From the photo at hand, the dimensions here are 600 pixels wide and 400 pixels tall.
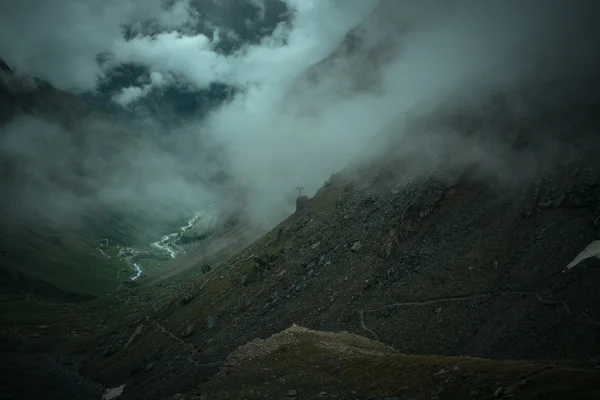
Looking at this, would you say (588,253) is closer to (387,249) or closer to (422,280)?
(422,280)

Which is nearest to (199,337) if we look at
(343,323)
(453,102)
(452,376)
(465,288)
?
(343,323)

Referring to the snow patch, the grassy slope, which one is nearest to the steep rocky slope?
the snow patch

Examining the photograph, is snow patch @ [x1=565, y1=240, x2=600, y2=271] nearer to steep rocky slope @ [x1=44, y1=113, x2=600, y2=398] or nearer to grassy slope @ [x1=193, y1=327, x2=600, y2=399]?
steep rocky slope @ [x1=44, y1=113, x2=600, y2=398]

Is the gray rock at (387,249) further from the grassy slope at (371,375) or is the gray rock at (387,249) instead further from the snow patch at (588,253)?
the snow patch at (588,253)

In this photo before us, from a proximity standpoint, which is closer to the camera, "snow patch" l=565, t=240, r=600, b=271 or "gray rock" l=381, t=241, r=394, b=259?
"snow patch" l=565, t=240, r=600, b=271

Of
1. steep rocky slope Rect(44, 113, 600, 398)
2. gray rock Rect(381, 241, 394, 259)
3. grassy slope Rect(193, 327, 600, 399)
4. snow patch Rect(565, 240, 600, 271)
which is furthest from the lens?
gray rock Rect(381, 241, 394, 259)

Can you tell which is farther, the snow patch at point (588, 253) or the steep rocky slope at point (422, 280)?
the snow patch at point (588, 253)

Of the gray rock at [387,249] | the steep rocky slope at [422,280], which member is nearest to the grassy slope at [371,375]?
the steep rocky slope at [422,280]

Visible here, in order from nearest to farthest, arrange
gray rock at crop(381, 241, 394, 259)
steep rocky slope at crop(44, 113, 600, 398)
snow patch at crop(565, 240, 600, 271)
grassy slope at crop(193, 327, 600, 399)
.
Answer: grassy slope at crop(193, 327, 600, 399)
steep rocky slope at crop(44, 113, 600, 398)
snow patch at crop(565, 240, 600, 271)
gray rock at crop(381, 241, 394, 259)

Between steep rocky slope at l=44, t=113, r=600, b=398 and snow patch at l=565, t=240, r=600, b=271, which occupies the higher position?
steep rocky slope at l=44, t=113, r=600, b=398

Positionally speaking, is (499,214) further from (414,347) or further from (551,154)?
(414,347)

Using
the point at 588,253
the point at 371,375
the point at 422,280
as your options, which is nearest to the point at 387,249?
the point at 422,280
